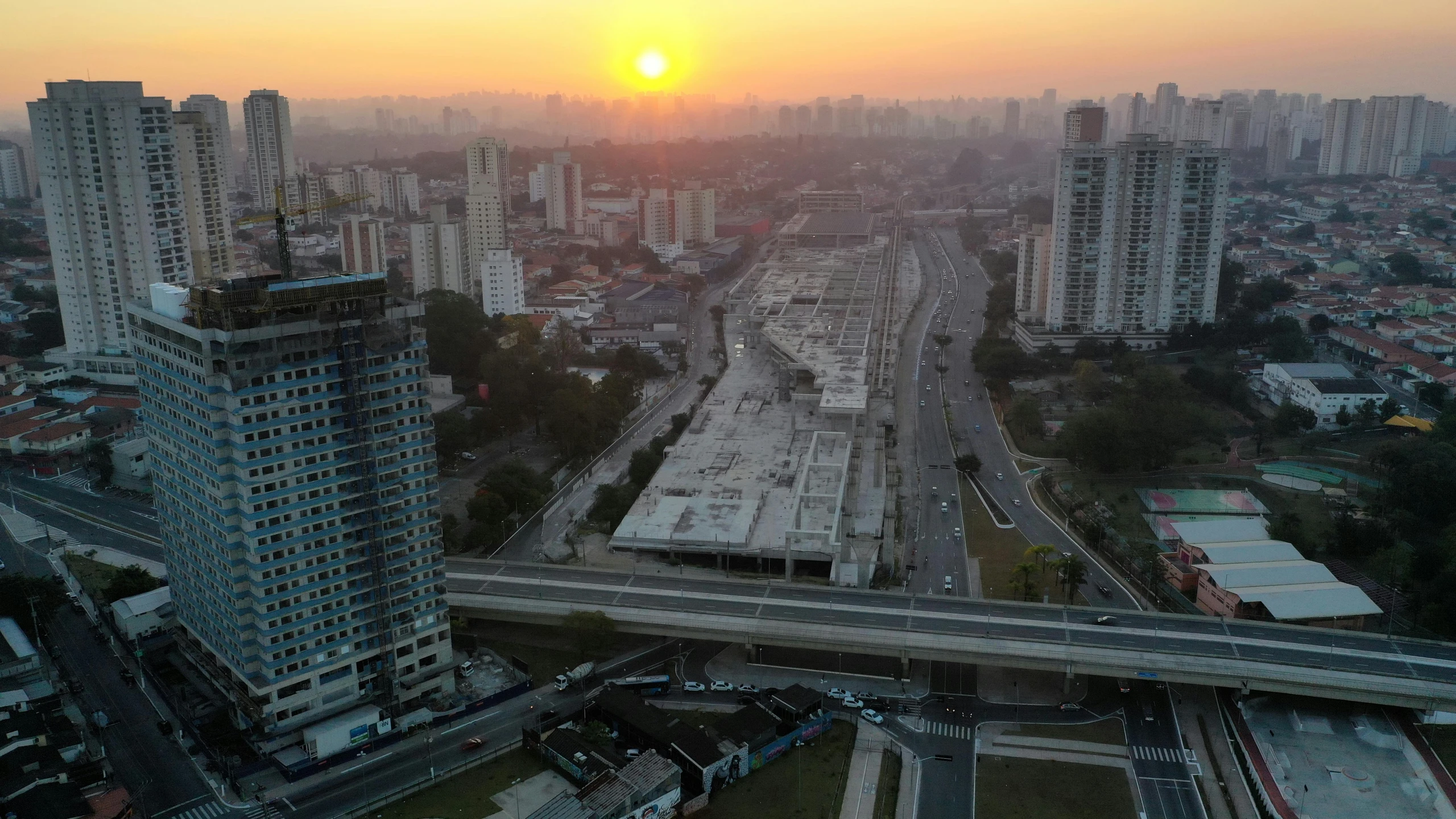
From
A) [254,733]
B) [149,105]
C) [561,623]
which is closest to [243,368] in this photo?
[254,733]

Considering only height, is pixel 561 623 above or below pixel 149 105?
below

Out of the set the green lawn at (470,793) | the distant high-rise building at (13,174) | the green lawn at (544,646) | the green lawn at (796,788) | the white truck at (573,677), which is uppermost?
the distant high-rise building at (13,174)

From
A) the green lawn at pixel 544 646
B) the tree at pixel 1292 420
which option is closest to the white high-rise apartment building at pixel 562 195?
the tree at pixel 1292 420

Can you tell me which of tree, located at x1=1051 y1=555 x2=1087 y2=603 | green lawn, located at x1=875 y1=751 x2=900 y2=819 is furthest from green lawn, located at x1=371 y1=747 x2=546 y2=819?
tree, located at x1=1051 y1=555 x2=1087 y2=603

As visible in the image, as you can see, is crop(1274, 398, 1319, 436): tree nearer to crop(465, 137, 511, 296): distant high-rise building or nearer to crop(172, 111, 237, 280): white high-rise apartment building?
crop(172, 111, 237, 280): white high-rise apartment building

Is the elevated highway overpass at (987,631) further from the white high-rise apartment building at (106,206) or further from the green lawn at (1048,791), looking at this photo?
the white high-rise apartment building at (106,206)

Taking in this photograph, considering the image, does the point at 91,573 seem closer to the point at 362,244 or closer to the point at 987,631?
the point at 987,631

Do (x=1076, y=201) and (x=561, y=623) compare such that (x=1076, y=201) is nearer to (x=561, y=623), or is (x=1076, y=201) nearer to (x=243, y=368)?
(x=561, y=623)
